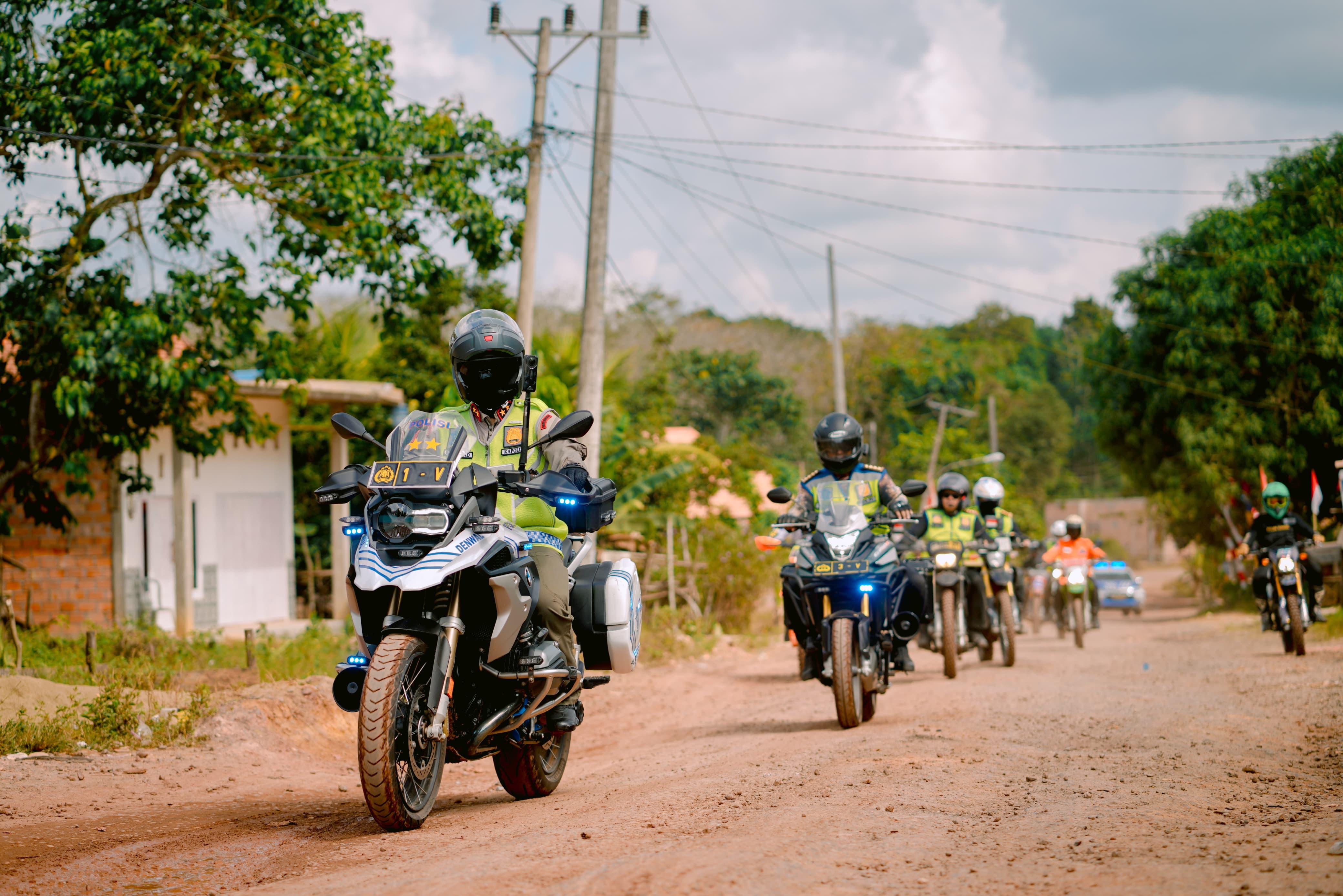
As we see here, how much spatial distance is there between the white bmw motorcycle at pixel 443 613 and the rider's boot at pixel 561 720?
50mm

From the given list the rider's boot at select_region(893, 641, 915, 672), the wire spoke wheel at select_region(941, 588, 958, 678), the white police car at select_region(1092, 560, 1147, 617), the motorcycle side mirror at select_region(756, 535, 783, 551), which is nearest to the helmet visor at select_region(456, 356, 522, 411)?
the motorcycle side mirror at select_region(756, 535, 783, 551)

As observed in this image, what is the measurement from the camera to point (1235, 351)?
80.2 ft

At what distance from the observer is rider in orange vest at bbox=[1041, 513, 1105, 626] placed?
1891cm

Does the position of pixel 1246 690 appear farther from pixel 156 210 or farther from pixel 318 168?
pixel 156 210

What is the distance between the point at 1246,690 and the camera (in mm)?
10914

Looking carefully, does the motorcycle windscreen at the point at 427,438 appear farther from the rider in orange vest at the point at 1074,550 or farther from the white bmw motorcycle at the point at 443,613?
the rider in orange vest at the point at 1074,550

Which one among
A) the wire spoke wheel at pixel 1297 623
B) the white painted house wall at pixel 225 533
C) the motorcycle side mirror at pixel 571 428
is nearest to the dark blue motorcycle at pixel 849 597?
the motorcycle side mirror at pixel 571 428

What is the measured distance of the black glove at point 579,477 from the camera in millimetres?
5750

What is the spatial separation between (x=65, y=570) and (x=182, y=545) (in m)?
1.44

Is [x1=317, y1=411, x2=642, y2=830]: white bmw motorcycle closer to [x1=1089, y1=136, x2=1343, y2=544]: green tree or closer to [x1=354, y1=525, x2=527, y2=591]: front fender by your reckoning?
[x1=354, y1=525, x2=527, y2=591]: front fender

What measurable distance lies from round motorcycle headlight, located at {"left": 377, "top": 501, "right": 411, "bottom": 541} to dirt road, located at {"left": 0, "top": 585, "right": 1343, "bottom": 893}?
122 centimetres

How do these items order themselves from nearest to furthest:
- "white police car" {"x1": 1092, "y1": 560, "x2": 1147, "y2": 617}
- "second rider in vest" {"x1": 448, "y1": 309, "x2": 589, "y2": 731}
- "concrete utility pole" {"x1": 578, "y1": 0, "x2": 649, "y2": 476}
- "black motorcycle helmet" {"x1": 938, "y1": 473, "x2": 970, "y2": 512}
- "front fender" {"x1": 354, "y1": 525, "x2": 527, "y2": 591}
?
"front fender" {"x1": 354, "y1": 525, "x2": 527, "y2": 591} → "second rider in vest" {"x1": 448, "y1": 309, "x2": 589, "y2": 731} → "black motorcycle helmet" {"x1": 938, "y1": 473, "x2": 970, "y2": 512} → "concrete utility pole" {"x1": 578, "y1": 0, "x2": 649, "y2": 476} → "white police car" {"x1": 1092, "y1": 560, "x2": 1147, "y2": 617}

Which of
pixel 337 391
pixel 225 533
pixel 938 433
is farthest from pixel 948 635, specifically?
pixel 938 433

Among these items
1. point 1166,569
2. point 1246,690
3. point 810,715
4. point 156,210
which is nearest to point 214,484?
point 156,210
